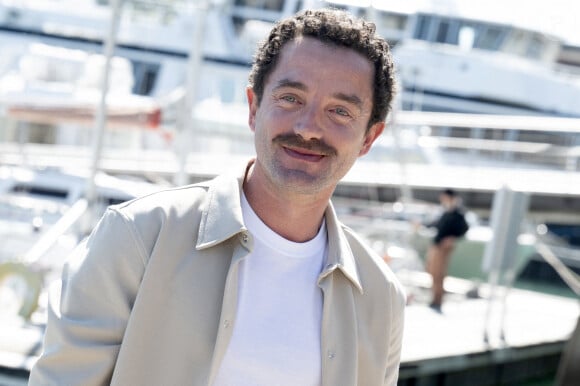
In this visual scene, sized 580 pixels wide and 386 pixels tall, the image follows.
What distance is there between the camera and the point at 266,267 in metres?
2.15

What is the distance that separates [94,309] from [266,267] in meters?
0.36

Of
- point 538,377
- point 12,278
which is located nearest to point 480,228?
point 538,377

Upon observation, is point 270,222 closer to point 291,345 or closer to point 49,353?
point 291,345

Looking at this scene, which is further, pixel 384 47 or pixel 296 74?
pixel 384 47

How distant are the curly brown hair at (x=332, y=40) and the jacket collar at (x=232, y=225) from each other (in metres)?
0.22

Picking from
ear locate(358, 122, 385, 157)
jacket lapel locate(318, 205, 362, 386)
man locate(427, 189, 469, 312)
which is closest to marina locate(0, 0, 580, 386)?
man locate(427, 189, 469, 312)

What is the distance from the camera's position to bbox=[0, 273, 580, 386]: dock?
7.05m

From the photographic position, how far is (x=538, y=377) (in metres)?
A: 11.0

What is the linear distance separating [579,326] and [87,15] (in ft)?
75.5

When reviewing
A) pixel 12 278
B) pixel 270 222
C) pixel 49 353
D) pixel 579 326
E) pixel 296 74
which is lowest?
pixel 12 278

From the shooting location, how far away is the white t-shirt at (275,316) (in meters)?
2.04

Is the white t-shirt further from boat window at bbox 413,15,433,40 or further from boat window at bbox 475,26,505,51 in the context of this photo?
boat window at bbox 413,15,433,40

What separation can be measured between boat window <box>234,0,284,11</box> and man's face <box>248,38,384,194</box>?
23.3m

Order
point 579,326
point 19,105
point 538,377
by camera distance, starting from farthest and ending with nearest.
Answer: point 19,105 < point 538,377 < point 579,326
